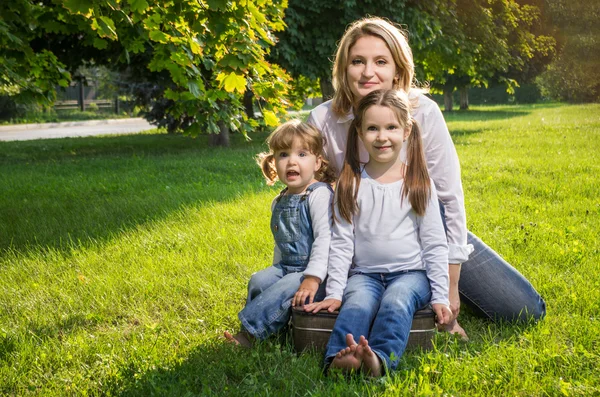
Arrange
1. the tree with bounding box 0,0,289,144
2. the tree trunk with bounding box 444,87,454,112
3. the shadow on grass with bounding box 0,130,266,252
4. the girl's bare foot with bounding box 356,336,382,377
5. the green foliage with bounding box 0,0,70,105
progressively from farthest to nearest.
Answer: the tree trunk with bounding box 444,87,454,112 < the shadow on grass with bounding box 0,130,266,252 < the green foliage with bounding box 0,0,70,105 < the tree with bounding box 0,0,289,144 < the girl's bare foot with bounding box 356,336,382,377

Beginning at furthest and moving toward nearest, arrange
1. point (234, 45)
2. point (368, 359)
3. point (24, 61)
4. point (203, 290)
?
point (24, 61), point (234, 45), point (203, 290), point (368, 359)

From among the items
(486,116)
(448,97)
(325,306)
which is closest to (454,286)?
(325,306)

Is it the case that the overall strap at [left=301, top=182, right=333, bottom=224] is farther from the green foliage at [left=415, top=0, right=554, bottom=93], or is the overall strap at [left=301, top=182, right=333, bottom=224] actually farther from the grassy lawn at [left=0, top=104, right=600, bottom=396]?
the green foliage at [left=415, top=0, right=554, bottom=93]

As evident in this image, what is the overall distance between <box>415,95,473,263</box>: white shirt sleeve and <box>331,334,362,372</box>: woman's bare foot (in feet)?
3.08

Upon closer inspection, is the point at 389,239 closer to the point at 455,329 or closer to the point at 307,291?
the point at 307,291

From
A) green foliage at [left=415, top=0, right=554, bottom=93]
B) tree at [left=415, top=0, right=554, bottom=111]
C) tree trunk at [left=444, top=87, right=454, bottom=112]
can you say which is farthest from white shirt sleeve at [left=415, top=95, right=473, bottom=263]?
tree trunk at [left=444, top=87, right=454, bottom=112]

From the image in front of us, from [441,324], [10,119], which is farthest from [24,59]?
[10,119]

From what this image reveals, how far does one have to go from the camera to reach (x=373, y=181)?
3.28 m

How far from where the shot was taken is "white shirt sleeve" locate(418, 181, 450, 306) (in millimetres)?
3146

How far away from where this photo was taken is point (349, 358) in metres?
2.75

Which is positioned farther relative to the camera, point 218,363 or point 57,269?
point 57,269

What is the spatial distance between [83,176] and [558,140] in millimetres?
9337

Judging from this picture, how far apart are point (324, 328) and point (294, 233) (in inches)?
23.1

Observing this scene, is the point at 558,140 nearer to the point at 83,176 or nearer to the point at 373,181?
the point at 83,176
